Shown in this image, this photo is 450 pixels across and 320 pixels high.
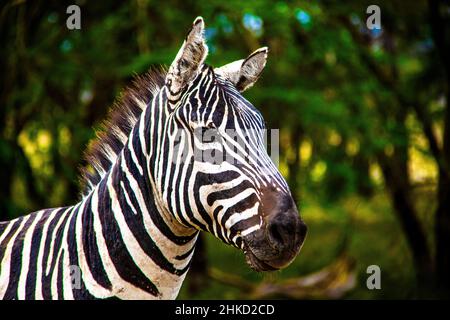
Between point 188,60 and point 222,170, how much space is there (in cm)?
59

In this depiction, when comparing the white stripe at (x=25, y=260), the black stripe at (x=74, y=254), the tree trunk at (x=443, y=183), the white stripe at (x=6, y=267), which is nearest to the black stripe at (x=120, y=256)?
the black stripe at (x=74, y=254)

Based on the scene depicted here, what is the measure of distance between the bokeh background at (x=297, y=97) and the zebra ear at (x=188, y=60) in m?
5.71

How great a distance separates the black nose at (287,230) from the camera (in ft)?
9.46

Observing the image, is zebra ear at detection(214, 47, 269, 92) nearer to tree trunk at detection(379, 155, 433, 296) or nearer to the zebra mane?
the zebra mane

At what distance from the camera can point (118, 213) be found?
3.44 metres

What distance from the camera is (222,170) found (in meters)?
3.13

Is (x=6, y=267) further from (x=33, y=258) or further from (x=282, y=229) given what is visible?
(x=282, y=229)

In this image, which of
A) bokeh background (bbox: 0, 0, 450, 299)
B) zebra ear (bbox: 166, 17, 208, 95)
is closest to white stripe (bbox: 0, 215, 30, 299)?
zebra ear (bbox: 166, 17, 208, 95)

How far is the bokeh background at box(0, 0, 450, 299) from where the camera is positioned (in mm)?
9875

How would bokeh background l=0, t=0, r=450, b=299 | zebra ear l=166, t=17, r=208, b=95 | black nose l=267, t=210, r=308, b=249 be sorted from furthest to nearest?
1. bokeh background l=0, t=0, r=450, b=299
2. zebra ear l=166, t=17, r=208, b=95
3. black nose l=267, t=210, r=308, b=249

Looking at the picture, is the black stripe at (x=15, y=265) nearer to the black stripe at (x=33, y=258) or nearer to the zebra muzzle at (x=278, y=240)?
the black stripe at (x=33, y=258)

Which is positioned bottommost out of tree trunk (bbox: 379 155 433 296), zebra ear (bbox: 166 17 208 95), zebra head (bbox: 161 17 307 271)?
tree trunk (bbox: 379 155 433 296)
